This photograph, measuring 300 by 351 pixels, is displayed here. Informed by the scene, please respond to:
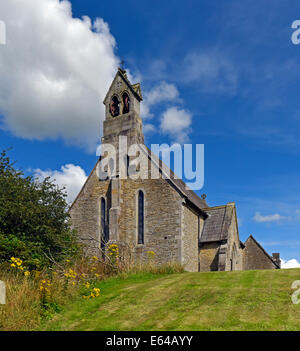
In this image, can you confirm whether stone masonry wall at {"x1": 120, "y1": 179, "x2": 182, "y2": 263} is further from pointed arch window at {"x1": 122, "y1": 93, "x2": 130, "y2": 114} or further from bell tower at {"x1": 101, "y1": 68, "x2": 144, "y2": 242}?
pointed arch window at {"x1": 122, "y1": 93, "x2": 130, "y2": 114}

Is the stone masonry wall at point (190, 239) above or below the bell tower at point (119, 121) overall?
below

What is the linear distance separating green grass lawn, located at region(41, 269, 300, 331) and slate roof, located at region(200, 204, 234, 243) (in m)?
8.76

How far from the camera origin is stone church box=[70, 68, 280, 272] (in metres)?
21.6

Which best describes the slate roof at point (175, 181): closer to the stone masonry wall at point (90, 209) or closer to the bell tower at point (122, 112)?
the bell tower at point (122, 112)

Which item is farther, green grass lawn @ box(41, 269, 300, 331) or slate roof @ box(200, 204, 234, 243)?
slate roof @ box(200, 204, 234, 243)

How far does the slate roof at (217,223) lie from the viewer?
23.9m

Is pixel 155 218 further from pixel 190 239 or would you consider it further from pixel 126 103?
pixel 126 103

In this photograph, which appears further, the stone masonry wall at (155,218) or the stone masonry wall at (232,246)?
the stone masonry wall at (232,246)

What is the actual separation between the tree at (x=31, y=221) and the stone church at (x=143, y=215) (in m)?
3.19

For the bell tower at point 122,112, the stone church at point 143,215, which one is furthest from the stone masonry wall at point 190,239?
the bell tower at point 122,112

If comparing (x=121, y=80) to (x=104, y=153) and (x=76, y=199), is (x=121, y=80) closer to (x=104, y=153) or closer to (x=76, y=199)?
(x=104, y=153)

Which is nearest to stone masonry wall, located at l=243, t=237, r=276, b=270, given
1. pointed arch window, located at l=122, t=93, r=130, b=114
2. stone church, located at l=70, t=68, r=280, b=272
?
stone church, located at l=70, t=68, r=280, b=272
